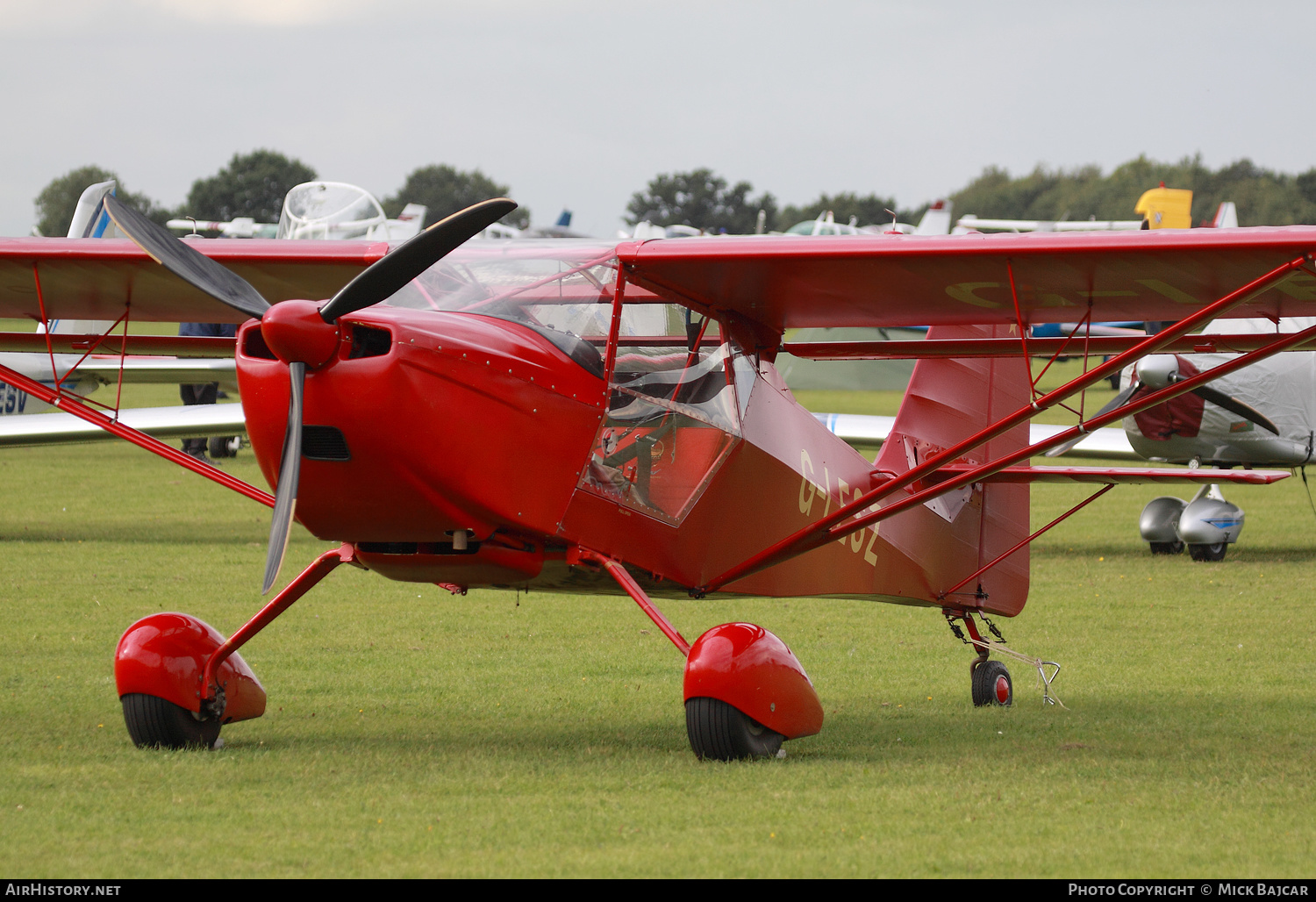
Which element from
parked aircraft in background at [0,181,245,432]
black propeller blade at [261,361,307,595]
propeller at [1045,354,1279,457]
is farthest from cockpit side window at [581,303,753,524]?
propeller at [1045,354,1279,457]

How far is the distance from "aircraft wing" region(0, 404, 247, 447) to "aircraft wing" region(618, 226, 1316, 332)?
12648 millimetres

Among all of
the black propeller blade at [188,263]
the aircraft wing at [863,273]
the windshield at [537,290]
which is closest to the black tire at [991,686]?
the aircraft wing at [863,273]

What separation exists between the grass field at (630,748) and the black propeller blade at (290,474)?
104 centimetres

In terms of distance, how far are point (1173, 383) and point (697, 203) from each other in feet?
366

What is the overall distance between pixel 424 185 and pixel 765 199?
36.4m

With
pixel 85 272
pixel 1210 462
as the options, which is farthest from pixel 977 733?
pixel 1210 462

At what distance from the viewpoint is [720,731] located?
6246 mm

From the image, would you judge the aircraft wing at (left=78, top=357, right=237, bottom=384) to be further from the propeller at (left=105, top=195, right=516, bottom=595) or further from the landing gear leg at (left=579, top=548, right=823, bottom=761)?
the propeller at (left=105, top=195, right=516, bottom=595)

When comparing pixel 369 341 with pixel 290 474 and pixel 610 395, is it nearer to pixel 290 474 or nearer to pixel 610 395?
pixel 290 474

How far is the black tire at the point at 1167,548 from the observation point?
56.9 ft

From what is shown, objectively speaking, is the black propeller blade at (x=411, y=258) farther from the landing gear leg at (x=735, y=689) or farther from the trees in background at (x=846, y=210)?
the trees in background at (x=846, y=210)

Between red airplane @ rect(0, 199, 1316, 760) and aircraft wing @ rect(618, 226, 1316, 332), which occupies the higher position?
aircraft wing @ rect(618, 226, 1316, 332)

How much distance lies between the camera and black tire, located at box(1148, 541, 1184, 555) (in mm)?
17352

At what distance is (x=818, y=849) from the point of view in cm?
480
